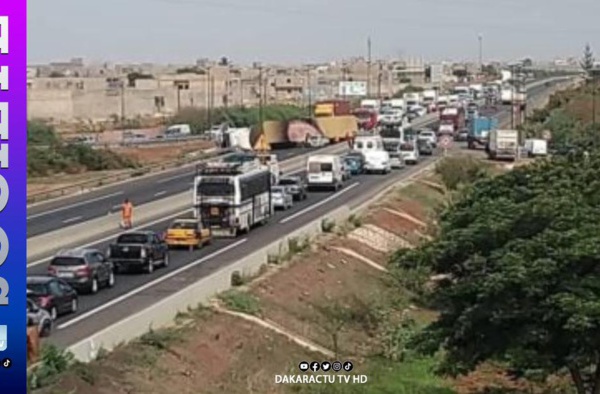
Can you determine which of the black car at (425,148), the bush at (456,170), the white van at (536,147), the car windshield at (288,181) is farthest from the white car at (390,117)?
the car windshield at (288,181)

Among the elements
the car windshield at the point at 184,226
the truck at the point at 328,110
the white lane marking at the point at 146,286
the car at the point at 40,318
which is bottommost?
the white lane marking at the point at 146,286

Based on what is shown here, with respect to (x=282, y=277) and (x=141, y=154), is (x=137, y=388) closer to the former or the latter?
(x=282, y=277)

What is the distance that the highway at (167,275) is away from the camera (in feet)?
96.4

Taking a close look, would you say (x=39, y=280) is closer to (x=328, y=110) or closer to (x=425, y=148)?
(x=425, y=148)

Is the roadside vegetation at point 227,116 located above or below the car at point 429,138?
above

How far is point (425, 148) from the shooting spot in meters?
97.4

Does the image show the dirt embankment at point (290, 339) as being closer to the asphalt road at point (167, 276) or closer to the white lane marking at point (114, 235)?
the asphalt road at point (167, 276)

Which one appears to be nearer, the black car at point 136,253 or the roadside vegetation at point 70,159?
the black car at point 136,253

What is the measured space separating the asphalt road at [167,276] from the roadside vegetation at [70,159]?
25.8 m

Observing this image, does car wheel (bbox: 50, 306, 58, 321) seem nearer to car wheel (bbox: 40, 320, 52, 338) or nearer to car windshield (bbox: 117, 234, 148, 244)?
car wheel (bbox: 40, 320, 52, 338)

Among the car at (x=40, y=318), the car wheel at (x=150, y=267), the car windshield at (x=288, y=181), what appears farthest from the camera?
the car windshield at (x=288, y=181)

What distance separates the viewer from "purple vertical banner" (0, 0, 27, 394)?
37.0ft

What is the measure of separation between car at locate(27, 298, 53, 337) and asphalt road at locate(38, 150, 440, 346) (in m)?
0.21

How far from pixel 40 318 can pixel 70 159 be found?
5897 centimetres
